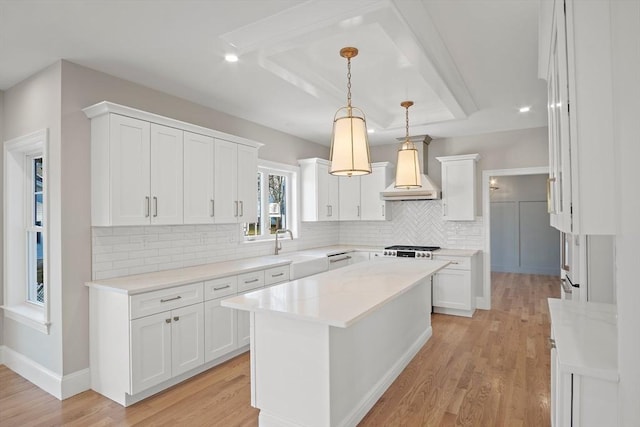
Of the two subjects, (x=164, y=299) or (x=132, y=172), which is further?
(x=132, y=172)

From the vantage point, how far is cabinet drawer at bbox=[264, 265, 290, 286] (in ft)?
13.1

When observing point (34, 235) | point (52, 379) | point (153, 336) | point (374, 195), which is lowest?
point (52, 379)

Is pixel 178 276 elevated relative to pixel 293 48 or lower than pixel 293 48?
lower

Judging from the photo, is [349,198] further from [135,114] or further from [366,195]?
[135,114]

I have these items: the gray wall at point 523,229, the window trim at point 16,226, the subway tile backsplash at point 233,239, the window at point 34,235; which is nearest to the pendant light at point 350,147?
the subway tile backsplash at point 233,239

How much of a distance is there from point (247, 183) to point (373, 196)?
8.25ft

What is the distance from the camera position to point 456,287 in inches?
201

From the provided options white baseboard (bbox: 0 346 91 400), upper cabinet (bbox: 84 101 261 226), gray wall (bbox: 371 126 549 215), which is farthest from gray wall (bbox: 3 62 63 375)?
gray wall (bbox: 371 126 549 215)

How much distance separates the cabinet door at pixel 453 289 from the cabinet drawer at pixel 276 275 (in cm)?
230

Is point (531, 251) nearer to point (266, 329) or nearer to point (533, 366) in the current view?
point (533, 366)

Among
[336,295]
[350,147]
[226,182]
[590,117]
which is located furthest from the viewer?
[226,182]

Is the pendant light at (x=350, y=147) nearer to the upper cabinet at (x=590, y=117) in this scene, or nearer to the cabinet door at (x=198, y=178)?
the upper cabinet at (x=590, y=117)

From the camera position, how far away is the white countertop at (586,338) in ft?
4.56

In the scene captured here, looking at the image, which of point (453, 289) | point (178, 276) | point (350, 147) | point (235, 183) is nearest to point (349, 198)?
point (453, 289)
